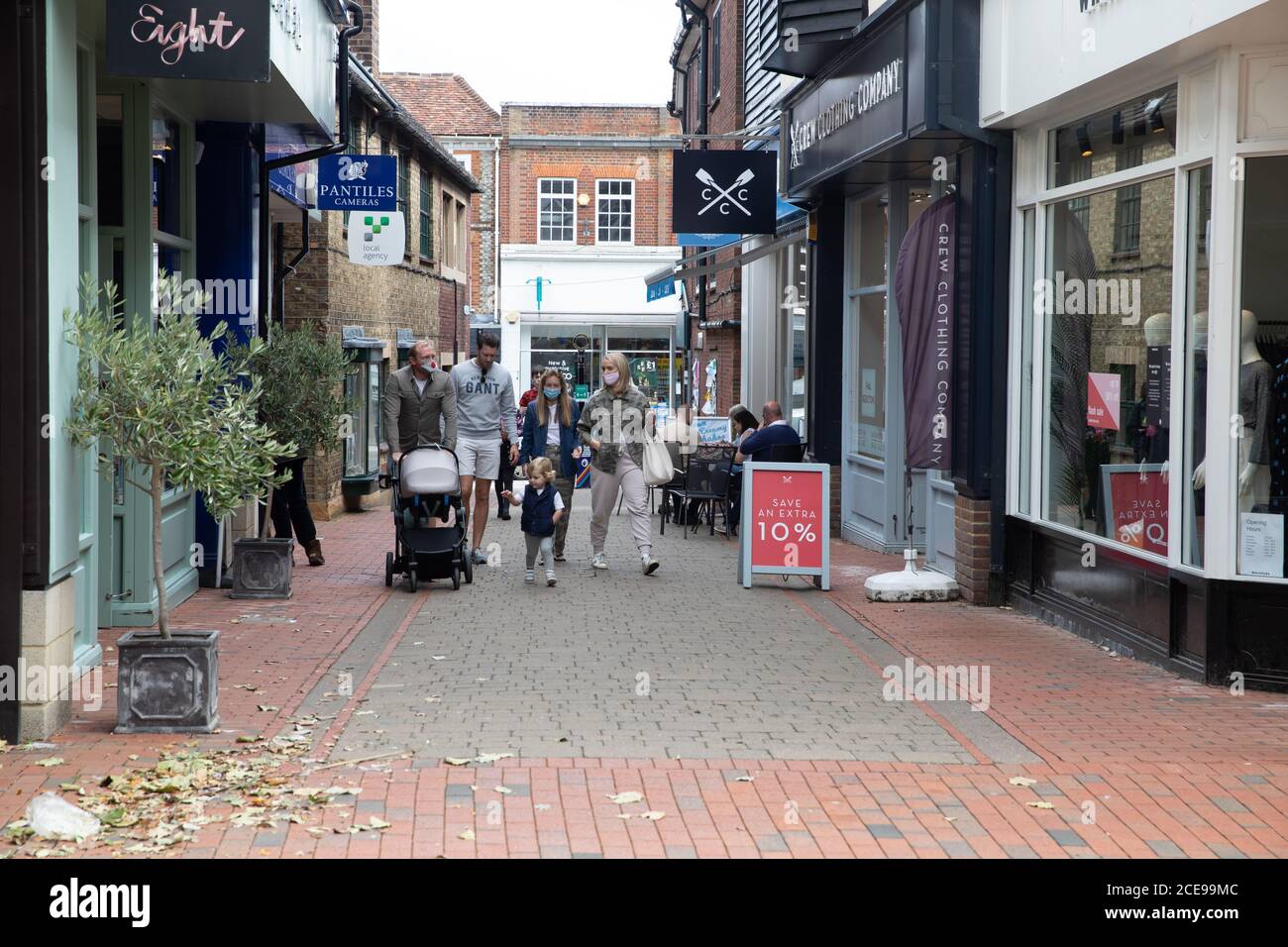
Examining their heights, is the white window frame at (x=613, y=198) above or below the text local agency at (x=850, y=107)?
above

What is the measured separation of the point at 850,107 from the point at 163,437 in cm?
863

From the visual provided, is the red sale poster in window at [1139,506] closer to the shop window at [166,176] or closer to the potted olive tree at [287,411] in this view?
the potted olive tree at [287,411]

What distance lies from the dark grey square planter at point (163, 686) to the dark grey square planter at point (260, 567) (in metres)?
4.45

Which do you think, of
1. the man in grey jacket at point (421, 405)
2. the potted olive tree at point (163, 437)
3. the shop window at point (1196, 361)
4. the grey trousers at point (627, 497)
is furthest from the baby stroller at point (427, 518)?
the shop window at point (1196, 361)

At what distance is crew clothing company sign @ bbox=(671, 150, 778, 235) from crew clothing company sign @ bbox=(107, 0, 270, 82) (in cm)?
954

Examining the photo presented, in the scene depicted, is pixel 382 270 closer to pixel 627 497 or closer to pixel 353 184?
pixel 353 184

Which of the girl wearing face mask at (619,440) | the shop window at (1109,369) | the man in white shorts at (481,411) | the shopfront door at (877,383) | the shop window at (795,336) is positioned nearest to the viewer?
the shop window at (1109,369)

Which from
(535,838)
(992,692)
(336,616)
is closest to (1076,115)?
(992,692)

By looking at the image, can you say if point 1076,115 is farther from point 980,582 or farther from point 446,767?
point 446,767

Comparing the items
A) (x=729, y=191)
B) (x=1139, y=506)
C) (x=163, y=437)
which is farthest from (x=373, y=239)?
(x=163, y=437)

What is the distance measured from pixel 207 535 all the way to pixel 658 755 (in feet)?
21.1

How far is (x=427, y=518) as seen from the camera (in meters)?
12.5

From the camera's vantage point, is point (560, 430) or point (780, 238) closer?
point (560, 430)

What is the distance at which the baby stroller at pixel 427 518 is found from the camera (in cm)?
1209
